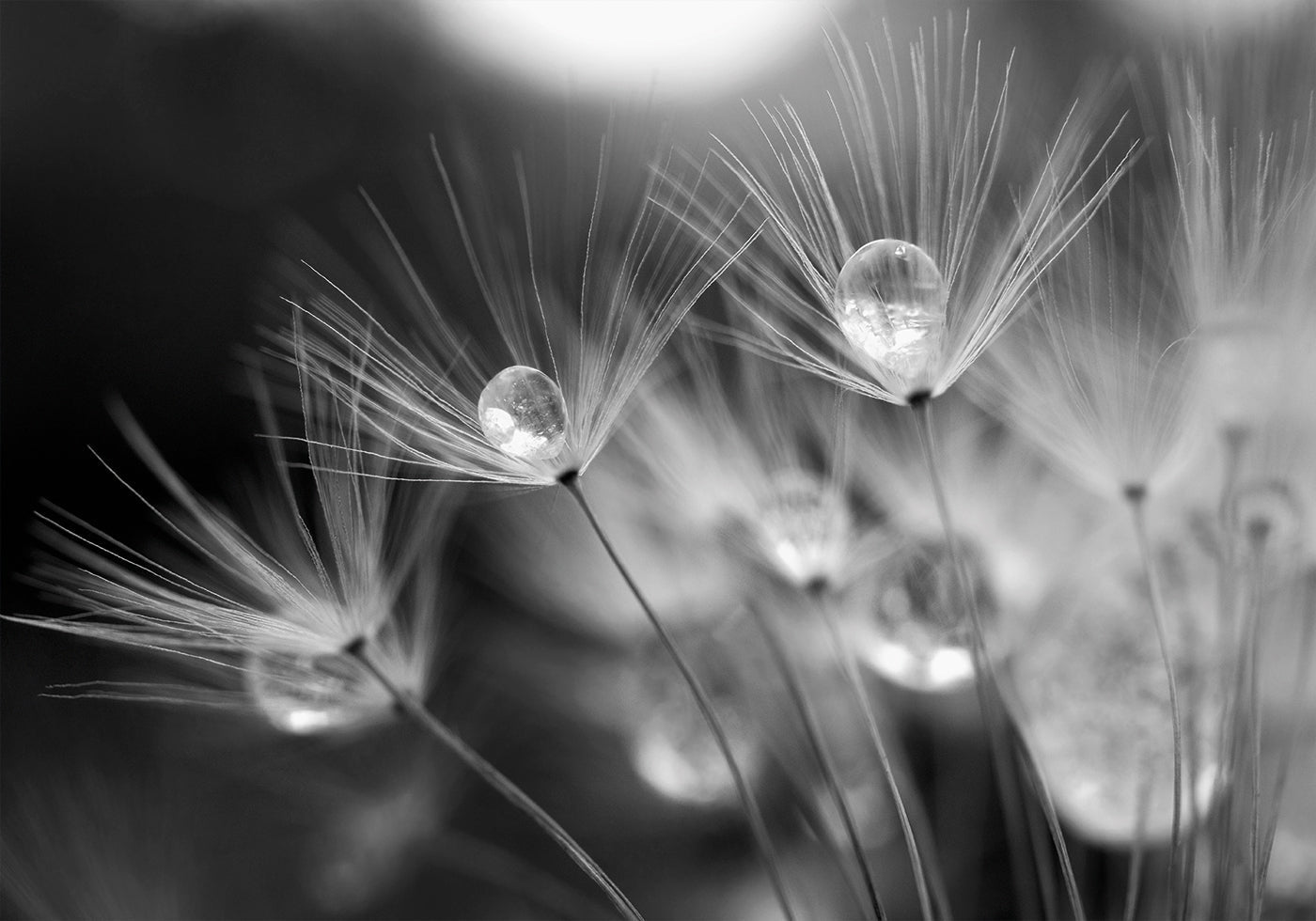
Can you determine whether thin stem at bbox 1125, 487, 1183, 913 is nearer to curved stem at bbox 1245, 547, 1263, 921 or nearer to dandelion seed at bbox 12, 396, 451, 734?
curved stem at bbox 1245, 547, 1263, 921

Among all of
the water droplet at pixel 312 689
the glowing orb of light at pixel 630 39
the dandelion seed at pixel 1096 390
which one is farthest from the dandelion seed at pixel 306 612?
the glowing orb of light at pixel 630 39

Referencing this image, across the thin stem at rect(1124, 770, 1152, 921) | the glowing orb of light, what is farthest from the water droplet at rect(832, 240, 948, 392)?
the glowing orb of light

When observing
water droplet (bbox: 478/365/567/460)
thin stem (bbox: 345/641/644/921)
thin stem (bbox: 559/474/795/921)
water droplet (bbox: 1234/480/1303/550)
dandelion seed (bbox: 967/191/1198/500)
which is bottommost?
thin stem (bbox: 345/641/644/921)

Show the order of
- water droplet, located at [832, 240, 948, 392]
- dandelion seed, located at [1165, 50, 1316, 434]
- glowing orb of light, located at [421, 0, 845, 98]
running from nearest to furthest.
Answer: water droplet, located at [832, 240, 948, 392] < dandelion seed, located at [1165, 50, 1316, 434] < glowing orb of light, located at [421, 0, 845, 98]

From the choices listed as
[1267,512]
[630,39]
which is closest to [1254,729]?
[1267,512]

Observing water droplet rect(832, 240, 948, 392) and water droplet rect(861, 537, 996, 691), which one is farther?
water droplet rect(861, 537, 996, 691)

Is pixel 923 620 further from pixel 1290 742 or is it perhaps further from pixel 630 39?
pixel 630 39

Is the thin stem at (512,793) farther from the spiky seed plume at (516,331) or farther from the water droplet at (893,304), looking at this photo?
the water droplet at (893,304)
